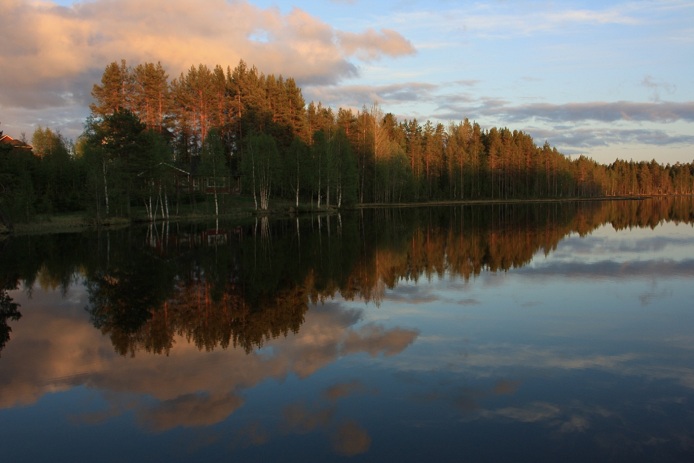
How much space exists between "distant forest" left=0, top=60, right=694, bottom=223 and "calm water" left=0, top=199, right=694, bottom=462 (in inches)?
1195

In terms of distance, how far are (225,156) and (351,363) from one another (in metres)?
74.0

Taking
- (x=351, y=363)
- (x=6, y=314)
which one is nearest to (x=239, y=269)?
(x=6, y=314)

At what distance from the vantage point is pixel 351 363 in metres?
10.9

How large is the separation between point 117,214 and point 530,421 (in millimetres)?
53811

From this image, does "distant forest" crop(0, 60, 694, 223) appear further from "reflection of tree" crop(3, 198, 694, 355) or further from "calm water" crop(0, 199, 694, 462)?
"calm water" crop(0, 199, 694, 462)

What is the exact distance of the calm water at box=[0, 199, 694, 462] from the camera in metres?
7.50

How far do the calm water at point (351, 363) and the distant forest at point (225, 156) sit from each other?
99.6 ft

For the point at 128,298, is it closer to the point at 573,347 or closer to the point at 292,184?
the point at 573,347

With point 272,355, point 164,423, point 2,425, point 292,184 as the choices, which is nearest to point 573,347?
point 272,355

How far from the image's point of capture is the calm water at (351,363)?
7504 mm

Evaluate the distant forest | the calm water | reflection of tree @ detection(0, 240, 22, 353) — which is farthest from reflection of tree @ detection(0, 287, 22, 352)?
the distant forest

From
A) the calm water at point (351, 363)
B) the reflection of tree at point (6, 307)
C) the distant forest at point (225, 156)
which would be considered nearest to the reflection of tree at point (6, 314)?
the reflection of tree at point (6, 307)

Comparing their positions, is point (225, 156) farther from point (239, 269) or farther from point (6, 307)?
point (6, 307)

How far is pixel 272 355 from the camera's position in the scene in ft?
37.4
